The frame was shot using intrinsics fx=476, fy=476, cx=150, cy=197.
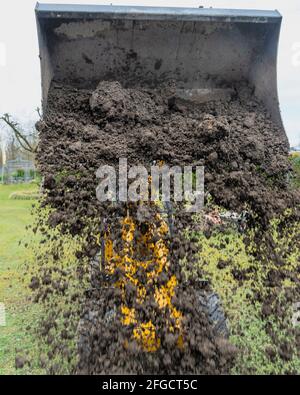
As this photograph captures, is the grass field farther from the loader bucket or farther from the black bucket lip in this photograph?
the black bucket lip

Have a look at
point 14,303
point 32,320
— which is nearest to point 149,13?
point 32,320

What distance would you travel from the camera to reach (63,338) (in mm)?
3736

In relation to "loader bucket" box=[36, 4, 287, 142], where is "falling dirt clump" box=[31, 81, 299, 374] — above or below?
below

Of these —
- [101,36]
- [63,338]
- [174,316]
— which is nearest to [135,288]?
[174,316]

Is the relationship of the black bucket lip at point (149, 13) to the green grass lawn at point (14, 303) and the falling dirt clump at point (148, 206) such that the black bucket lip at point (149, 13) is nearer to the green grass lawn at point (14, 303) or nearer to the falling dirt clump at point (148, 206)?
the falling dirt clump at point (148, 206)

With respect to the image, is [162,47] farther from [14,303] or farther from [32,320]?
[14,303]

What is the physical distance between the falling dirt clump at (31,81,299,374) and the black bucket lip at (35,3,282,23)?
580 mm

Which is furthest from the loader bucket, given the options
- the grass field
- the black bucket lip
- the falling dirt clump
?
the grass field

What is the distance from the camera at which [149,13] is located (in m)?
4.04

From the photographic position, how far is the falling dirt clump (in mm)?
3074

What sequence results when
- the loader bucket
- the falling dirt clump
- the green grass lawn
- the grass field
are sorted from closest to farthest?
the falling dirt clump, the grass field, the green grass lawn, the loader bucket

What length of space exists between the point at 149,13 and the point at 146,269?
7.21ft

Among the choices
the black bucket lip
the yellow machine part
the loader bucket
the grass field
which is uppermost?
the black bucket lip
